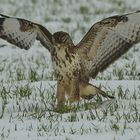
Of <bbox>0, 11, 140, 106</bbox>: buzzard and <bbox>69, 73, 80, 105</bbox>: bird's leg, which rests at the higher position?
<bbox>0, 11, 140, 106</bbox>: buzzard

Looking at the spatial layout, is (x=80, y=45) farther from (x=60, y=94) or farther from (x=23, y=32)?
(x=23, y=32)

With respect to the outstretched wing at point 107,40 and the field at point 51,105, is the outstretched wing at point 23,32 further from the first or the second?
the field at point 51,105

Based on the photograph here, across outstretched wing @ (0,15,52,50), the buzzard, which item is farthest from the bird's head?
outstretched wing @ (0,15,52,50)

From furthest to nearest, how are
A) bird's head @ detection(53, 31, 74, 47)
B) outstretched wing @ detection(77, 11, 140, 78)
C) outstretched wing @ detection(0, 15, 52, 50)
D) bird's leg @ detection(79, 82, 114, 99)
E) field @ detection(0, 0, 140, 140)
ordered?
bird's leg @ detection(79, 82, 114, 99) < outstretched wing @ detection(0, 15, 52, 50) < outstretched wing @ detection(77, 11, 140, 78) < bird's head @ detection(53, 31, 74, 47) < field @ detection(0, 0, 140, 140)

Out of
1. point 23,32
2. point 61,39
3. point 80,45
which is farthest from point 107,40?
point 23,32

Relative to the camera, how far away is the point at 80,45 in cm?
671

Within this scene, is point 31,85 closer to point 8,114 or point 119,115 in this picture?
point 8,114

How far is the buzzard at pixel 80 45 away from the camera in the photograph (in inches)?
255

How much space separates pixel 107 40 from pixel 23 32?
87cm

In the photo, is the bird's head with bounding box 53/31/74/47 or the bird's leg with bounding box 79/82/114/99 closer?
the bird's head with bounding box 53/31/74/47

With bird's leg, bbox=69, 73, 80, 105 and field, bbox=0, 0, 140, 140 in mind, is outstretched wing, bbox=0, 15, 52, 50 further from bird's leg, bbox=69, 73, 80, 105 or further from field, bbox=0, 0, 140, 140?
field, bbox=0, 0, 140, 140

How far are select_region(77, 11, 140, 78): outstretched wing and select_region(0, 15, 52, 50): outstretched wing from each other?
1.22 ft

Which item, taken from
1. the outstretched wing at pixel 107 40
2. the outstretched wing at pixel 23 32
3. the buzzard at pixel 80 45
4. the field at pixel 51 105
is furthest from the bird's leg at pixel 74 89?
the outstretched wing at pixel 23 32

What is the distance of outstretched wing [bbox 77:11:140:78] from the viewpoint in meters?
6.63
